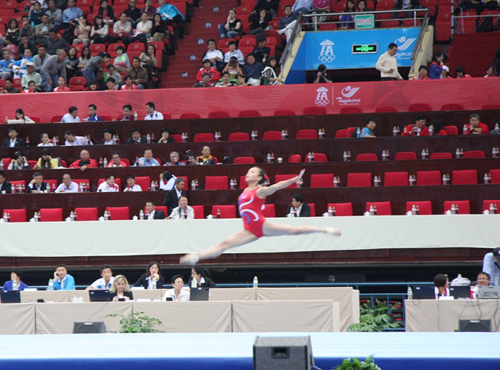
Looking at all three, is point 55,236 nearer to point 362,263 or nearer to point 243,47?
point 362,263

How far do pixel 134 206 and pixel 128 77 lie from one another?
17.1 ft

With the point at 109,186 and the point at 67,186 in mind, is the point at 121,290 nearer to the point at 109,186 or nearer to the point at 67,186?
the point at 109,186

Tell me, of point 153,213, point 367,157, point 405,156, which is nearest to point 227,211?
point 153,213

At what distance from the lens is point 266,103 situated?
17.3 metres

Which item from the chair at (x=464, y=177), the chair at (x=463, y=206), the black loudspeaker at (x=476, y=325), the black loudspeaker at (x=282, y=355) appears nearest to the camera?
the black loudspeaker at (x=282, y=355)

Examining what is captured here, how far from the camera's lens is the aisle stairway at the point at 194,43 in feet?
65.9

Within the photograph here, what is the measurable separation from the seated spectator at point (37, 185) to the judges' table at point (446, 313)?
804cm

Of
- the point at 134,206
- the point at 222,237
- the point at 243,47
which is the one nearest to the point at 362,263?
the point at 222,237

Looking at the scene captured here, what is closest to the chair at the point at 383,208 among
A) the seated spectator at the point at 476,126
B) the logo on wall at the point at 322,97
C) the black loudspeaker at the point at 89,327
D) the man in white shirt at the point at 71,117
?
the seated spectator at the point at 476,126

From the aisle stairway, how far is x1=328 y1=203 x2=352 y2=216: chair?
770 cm

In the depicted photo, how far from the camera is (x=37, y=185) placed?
1481cm

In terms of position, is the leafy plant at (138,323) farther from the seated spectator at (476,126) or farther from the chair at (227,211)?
the seated spectator at (476,126)

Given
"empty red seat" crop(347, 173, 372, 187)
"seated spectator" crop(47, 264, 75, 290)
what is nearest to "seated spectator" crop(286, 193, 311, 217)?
"empty red seat" crop(347, 173, 372, 187)

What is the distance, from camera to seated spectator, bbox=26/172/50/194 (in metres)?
14.8
